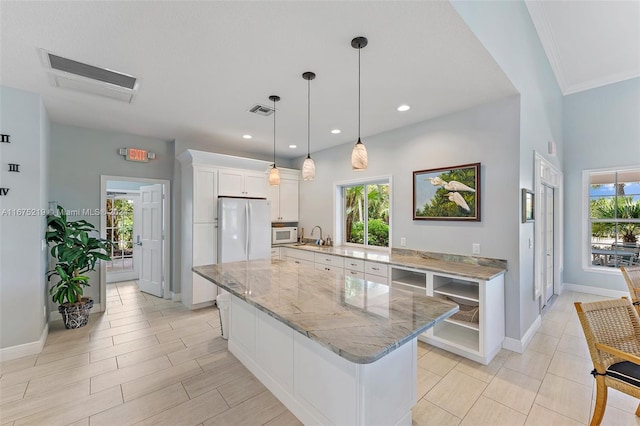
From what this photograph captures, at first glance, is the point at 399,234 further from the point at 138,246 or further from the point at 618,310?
the point at 138,246

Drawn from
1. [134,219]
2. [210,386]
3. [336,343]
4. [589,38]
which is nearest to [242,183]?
[134,219]

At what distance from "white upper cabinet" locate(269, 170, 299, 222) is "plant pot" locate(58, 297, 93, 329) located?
3027 millimetres

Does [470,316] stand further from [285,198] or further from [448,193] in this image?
[285,198]

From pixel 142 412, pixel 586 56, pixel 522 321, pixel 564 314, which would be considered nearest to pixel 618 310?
pixel 522 321

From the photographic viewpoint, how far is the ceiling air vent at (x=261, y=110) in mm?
3246

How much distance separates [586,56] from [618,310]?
418 centimetres

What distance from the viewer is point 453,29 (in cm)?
185

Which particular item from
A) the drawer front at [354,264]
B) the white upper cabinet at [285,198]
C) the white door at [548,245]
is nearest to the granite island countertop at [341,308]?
the drawer front at [354,264]

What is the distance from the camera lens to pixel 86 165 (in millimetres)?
4078

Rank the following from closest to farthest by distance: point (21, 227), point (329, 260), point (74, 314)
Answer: point (21, 227)
point (74, 314)
point (329, 260)

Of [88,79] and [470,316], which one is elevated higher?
[88,79]

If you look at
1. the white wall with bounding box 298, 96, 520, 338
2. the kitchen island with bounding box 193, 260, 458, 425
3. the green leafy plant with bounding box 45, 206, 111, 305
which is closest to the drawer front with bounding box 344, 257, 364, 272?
the white wall with bounding box 298, 96, 520, 338

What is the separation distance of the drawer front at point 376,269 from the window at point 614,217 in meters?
4.33

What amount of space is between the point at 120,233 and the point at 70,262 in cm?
332
